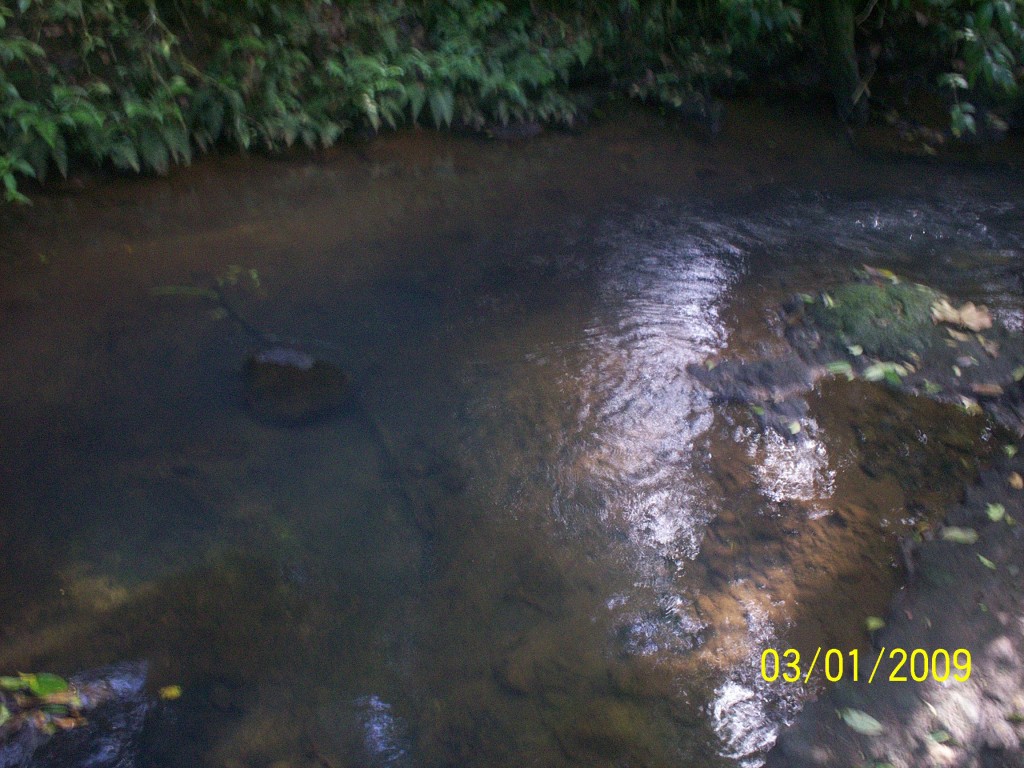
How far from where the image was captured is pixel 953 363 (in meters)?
4.61

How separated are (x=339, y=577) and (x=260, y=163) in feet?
17.3

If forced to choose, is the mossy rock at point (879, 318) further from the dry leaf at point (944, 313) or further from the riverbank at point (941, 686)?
the riverbank at point (941, 686)

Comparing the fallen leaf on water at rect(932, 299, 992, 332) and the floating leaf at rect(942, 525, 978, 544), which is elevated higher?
the fallen leaf on water at rect(932, 299, 992, 332)

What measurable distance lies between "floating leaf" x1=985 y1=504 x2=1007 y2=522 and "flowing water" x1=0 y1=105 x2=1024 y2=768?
0.26 meters

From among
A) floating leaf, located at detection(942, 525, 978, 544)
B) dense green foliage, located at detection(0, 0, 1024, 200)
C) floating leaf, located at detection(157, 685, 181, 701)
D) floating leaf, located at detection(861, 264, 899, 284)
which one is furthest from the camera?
dense green foliage, located at detection(0, 0, 1024, 200)

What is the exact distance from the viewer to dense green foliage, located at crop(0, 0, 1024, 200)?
6242 mm

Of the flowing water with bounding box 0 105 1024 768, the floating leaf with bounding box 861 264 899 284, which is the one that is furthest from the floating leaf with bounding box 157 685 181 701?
the floating leaf with bounding box 861 264 899 284

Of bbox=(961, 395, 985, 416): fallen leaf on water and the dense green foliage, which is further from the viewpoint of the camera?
the dense green foliage

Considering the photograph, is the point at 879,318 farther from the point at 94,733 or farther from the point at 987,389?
the point at 94,733

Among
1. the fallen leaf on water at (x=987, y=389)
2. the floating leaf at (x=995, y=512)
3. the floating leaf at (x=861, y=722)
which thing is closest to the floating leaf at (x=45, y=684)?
the floating leaf at (x=861, y=722)

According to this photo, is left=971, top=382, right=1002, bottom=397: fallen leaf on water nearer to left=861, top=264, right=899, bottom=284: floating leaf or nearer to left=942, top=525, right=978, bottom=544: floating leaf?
left=942, top=525, right=978, bottom=544: floating leaf

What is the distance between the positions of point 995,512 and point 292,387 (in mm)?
3842

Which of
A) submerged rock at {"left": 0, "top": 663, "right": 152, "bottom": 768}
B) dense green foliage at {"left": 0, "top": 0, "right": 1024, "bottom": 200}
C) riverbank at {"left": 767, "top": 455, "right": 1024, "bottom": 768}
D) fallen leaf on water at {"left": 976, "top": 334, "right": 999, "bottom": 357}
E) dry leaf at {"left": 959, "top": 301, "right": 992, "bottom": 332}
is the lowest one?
submerged rock at {"left": 0, "top": 663, "right": 152, "bottom": 768}

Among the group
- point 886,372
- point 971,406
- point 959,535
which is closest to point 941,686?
point 959,535
